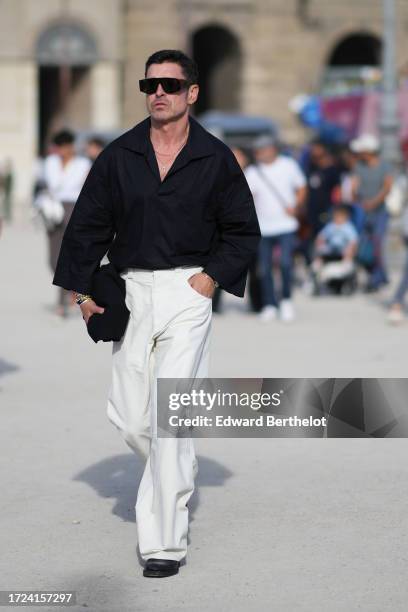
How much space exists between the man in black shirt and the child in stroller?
38.9ft

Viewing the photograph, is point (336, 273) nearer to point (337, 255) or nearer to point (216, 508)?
point (337, 255)

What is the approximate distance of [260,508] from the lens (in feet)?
22.9

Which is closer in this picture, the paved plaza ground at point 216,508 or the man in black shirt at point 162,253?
the paved plaza ground at point 216,508

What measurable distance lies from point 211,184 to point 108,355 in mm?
6464

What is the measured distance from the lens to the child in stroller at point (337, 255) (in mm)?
17891

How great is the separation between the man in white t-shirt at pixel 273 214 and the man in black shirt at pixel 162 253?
29.6 feet

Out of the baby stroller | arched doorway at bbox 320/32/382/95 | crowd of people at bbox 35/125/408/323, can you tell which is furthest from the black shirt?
arched doorway at bbox 320/32/382/95

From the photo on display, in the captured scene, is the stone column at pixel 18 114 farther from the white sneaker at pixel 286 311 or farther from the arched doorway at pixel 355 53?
the white sneaker at pixel 286 311

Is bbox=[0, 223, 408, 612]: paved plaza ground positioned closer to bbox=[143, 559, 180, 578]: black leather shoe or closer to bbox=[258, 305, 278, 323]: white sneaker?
bbox=[143, 559, 180, 578]: black leather shoe

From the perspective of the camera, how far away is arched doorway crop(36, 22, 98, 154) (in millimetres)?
46938

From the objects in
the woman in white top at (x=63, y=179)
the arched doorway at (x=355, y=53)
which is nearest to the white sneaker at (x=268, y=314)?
the woman in white top at (x=63, y=179)

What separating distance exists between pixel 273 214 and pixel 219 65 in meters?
37.8

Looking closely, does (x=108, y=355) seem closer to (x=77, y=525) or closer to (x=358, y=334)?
(x=358, y=334)

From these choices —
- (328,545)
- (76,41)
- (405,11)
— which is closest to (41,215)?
(328,545)
